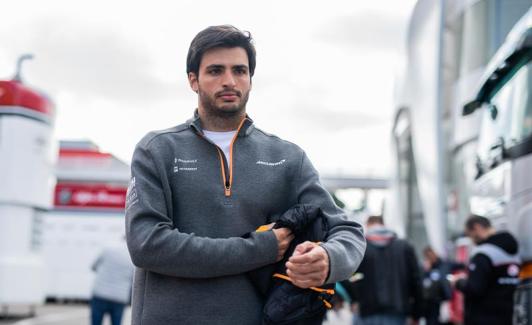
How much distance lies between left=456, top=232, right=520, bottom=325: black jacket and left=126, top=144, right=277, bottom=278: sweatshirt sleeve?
399 centimetres

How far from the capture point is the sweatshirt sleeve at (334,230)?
2006 millimetres

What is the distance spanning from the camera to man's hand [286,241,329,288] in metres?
1.93

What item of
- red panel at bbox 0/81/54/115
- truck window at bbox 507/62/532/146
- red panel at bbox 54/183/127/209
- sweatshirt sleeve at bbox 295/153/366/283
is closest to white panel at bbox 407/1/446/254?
red panel at bbox 54/183/127/209

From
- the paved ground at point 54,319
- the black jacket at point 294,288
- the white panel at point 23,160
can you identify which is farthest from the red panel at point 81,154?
the black jacket at point 294,288

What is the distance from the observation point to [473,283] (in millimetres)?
5832

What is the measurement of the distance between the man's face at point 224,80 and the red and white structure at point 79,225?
1809 cm

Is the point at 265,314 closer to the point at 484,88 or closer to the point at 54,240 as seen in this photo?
the point at 484,88

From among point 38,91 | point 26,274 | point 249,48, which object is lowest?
point 26,274

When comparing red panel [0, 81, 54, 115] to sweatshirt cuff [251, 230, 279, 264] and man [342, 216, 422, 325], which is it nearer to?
man [342, 216, 422, 325]

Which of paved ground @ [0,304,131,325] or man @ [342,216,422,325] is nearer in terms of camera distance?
man @ [342,216,422,325]

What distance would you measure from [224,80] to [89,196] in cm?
1931

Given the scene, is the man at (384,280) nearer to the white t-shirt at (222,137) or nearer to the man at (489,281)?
the man at (489,281)

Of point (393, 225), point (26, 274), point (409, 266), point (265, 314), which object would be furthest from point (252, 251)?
point (393, 225)

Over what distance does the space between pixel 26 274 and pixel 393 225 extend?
23.2 meters
